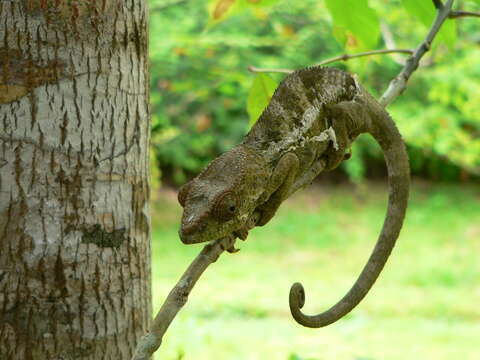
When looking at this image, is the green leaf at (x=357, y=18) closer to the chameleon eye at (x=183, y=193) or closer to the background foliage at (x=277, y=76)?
the chameleon eye at (x=183, y=193)

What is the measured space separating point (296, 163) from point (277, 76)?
4.18 m

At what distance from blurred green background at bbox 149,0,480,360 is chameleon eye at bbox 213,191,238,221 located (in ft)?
7.78

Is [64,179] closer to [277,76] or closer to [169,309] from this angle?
[169,309]

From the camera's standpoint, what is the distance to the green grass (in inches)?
187

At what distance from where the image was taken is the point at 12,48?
108cm

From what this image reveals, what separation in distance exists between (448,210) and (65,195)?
29.2 ft

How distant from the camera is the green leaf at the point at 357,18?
141 cm

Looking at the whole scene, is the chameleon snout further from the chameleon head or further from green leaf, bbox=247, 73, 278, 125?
green leaf, bbox=247, 73, 278, 125

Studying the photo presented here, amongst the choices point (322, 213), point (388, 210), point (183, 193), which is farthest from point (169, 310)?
point (322, 213)

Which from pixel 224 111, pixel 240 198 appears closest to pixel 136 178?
pixel 240 198

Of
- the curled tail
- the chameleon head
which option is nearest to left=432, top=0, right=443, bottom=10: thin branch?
the curled tail

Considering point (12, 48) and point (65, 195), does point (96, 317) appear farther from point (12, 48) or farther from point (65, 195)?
point (12, 48)

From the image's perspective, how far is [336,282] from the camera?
6.74 metres

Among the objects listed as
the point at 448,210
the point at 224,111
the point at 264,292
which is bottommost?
the point at 264,292
